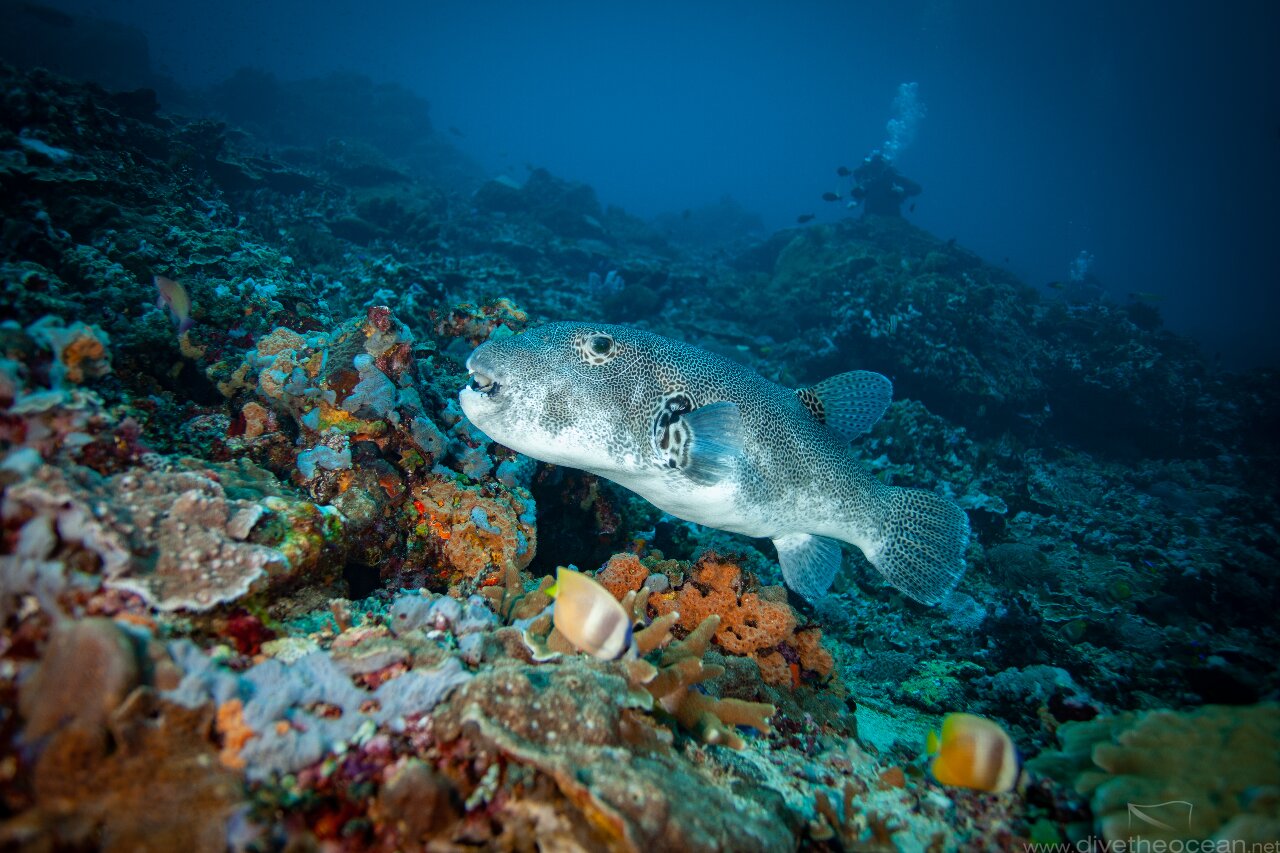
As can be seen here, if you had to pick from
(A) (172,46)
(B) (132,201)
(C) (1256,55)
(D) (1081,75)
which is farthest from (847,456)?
(A) (172,46)

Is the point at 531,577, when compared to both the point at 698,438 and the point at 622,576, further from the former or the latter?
the point at 698,438

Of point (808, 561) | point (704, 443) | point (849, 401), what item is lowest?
point (808, 561)

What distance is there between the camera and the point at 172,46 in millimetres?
60312

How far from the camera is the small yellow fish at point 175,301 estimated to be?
4297mm

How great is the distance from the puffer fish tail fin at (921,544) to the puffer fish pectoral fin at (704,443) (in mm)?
1717

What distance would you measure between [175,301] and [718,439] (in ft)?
15.9

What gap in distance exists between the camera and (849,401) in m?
4.58

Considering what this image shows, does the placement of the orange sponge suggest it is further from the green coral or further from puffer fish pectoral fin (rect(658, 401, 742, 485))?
the green coral

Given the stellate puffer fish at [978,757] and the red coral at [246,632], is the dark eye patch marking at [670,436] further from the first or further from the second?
the red coral at [246,632]

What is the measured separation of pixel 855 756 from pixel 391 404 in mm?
4079

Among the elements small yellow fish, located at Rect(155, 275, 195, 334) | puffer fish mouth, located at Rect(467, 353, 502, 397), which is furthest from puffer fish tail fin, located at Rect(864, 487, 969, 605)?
small yellow fish, located at Rect(155, 275, 195, 334)

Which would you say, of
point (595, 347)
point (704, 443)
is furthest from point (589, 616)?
point (595, 347)

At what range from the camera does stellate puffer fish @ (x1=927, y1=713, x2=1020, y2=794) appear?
242cm

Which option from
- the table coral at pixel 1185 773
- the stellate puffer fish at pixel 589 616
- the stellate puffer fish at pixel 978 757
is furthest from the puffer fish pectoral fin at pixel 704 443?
the table coral at pixel 1185 773
